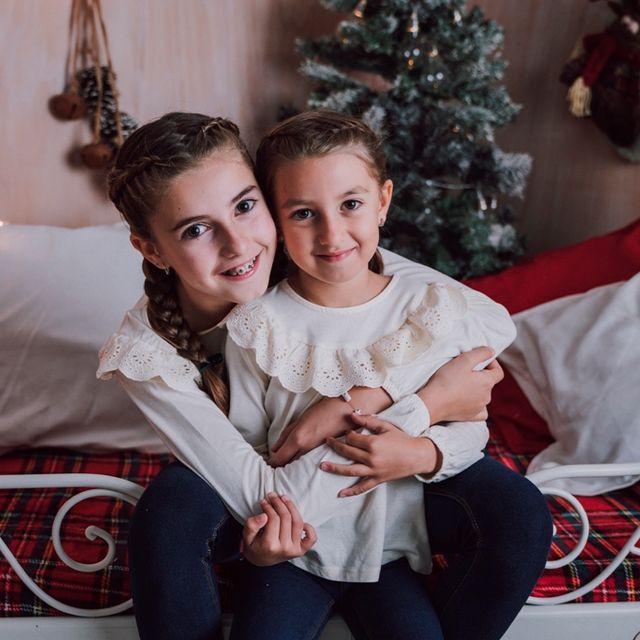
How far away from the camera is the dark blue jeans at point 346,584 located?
41.6 inches

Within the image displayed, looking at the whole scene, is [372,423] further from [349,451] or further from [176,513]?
[176,513]

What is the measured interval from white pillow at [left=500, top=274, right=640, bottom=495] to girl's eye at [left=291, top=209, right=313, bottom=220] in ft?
2.23

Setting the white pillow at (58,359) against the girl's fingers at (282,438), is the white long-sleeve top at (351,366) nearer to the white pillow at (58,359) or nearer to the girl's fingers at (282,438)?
the girl's fingers at (282,438)

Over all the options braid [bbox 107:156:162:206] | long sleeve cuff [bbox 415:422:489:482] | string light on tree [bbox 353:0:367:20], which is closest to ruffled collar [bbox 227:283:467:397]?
long sleeve cuff [bbox 415:422:489:482]

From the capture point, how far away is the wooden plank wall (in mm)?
1864

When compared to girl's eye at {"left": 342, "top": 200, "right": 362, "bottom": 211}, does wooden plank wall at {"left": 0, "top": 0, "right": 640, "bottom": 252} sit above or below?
below

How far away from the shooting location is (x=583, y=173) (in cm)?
218

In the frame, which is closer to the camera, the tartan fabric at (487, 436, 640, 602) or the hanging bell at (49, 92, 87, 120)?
the tartan fabric at (487, 436, 640, 602)

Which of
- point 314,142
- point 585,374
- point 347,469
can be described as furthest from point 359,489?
point 585,374

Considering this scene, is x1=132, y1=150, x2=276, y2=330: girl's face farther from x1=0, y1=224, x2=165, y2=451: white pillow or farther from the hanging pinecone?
the hanging pinecone

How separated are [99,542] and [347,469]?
47 cm

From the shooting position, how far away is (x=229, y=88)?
2.04m

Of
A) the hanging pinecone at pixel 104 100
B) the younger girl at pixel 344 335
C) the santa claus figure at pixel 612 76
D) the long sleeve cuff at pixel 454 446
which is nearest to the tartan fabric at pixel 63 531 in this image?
the younger girl at pixel 344 335

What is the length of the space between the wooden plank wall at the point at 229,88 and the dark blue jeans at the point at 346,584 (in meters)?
1.06
